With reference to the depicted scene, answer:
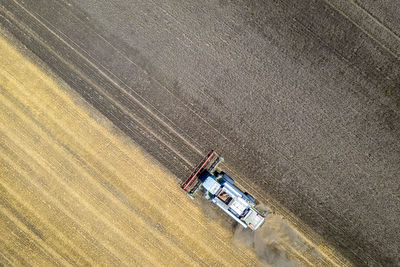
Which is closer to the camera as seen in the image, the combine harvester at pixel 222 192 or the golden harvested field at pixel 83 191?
the combine harvester at pixel 222 192

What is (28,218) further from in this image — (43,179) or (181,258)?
(181,258)

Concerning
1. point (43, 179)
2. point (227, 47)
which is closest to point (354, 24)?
point (227, 47)

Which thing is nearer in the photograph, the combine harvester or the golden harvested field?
the combine harvester

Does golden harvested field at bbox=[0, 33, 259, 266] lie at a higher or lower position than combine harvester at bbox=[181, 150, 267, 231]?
lower

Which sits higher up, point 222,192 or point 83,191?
point 222,192

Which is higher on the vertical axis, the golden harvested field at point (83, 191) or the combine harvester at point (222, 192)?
the combine harvester at point (222, 192)
